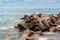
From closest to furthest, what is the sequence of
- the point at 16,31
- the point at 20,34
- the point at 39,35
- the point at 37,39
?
the point at 37,39
the point at 39,35
the point at 20,34
the point at 16,31

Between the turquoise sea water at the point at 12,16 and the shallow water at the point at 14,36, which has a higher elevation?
the shallow water at the point at 14,36

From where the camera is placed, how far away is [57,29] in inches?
1550

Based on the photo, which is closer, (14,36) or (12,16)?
(14,36)

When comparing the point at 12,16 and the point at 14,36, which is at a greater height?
the point at 14,36

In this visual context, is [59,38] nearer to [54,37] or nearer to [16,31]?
[54,37]

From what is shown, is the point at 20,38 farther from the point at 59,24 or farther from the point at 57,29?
the point at 59,24

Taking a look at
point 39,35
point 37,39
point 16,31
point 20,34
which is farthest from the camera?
point 16,31

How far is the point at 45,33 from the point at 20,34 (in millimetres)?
3577

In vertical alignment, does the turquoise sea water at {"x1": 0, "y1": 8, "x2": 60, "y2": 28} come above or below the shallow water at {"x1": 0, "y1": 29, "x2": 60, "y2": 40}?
below

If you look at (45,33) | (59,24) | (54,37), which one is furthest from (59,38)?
(59,24)

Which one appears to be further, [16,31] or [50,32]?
[16,31]

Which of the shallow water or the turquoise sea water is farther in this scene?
the turquoise sea water

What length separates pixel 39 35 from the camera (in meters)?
36.2

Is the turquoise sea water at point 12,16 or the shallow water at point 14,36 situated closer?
the shallow water at point 14,36
